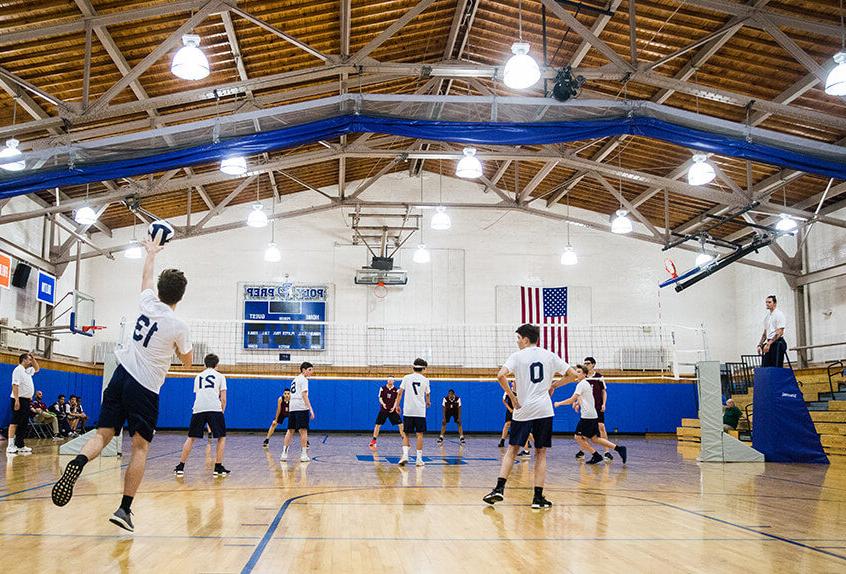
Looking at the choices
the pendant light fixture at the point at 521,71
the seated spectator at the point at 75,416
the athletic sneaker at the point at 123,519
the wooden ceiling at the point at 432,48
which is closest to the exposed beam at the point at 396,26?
the wooden ceiling at the point at 432,48

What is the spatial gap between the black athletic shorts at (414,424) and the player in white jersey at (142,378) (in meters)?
6.50

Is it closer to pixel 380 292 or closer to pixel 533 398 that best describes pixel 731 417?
pixel 380 292

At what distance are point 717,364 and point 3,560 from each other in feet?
36.5

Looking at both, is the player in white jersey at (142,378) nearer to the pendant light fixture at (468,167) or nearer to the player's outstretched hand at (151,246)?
the player's outstretched hand at (151,246)

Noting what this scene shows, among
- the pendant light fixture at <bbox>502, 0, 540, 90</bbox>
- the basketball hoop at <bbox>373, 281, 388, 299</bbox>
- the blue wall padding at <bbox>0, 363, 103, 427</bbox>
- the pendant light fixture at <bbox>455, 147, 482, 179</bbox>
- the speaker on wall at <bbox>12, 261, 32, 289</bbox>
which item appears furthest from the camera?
the basketball hoop at <bbox>373, 281, 388, 299</bbox>

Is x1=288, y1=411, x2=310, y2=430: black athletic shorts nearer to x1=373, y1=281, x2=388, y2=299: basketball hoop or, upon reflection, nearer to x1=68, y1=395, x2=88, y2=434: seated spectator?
x1=68, y1=395, x2=88, y2=434: seated spectator

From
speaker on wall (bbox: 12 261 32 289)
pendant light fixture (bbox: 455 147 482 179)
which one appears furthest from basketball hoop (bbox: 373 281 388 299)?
pendant light fixture (bbox: 455 147 482 179)

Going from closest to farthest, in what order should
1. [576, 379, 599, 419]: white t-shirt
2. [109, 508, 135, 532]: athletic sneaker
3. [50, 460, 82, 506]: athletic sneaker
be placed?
[50, 460, 82, 506]: athletic sneaker < [109, 508, 135, 532]: athletic sneaker < [576, 379, 599, 419]: white t-shirt

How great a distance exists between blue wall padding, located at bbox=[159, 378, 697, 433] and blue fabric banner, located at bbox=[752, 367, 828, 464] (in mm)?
9156

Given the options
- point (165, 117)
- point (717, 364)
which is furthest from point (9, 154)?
point (717, 364)

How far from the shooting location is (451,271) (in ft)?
82.5

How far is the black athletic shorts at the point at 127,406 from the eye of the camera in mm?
4723

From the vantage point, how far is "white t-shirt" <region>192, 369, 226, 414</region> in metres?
9.47

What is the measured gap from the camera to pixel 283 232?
986 inches
